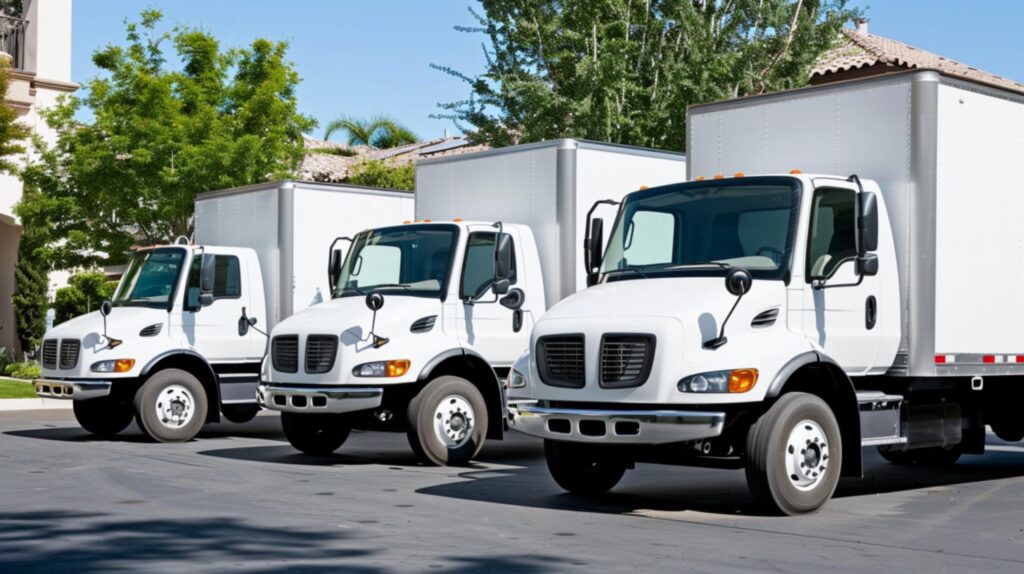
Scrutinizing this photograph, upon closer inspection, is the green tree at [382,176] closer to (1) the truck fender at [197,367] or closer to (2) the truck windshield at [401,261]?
(1) the truck fender at [197,367]

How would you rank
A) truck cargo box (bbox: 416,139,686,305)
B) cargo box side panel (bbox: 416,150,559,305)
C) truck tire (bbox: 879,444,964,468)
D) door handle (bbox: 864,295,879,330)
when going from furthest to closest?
truck tire (bbox: 879,444,964,468) < cargo box side panel (bbox: 416,150,559,305) < truck cargo box (bbox: 416,139,686,305) < door handle (bbox: 864,295,879,330)

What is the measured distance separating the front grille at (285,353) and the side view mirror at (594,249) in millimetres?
3824

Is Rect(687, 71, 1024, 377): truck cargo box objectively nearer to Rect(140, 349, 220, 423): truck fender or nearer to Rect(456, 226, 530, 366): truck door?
Rect(456, 226, 530, 366): truck door

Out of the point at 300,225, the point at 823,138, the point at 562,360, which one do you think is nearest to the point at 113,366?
the point at 300,225

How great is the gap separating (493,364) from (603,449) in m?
3.66

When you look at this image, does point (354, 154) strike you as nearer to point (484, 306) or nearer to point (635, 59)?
point (635, 59)

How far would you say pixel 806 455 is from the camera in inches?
417

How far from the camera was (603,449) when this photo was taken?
11.3m

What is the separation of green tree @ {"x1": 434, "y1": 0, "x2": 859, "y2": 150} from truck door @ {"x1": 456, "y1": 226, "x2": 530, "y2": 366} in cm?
897

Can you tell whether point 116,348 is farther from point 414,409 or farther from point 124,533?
point 124,533

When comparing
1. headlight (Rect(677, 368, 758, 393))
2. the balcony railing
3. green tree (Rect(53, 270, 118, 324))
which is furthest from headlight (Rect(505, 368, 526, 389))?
the balcony railing

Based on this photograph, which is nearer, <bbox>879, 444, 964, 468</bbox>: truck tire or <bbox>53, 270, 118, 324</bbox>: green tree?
<bbox>879, 444, 964, 468</bbox>: truck tire

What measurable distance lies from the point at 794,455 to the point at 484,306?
497 centimetres

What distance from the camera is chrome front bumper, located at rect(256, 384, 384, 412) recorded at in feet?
45.9
